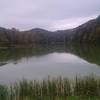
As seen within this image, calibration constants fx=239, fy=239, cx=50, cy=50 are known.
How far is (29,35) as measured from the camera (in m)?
177

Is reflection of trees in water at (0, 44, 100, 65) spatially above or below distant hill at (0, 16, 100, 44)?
below

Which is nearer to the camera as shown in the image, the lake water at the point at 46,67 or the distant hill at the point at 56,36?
the lake water at the point at 46,67

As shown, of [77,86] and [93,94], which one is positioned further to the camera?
[77,86]

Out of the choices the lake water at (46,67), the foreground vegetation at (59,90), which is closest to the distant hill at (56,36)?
the lake water at (46,67)

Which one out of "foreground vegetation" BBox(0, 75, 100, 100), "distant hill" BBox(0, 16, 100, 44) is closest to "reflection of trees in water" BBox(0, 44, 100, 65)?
"foreground vegetation" BBox(0, 75, 100, 100)

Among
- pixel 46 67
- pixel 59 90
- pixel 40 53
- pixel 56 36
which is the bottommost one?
pixel 59 90

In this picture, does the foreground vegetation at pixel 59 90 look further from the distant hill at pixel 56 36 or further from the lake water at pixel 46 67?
the distant hill at pixel 56 36

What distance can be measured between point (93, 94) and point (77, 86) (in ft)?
4.21

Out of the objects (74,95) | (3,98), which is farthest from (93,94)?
(3,98)

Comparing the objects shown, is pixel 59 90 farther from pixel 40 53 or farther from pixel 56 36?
pixel 56 36

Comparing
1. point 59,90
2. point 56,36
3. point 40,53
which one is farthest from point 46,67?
point 56,36

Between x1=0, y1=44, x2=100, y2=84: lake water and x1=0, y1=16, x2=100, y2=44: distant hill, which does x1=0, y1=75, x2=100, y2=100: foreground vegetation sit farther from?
x1=0, y1=16, x2=100, y2=44: distant hill

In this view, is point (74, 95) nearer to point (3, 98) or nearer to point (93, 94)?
point (93, 94)

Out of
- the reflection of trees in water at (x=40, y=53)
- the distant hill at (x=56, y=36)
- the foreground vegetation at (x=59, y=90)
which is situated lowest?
the foreground vegetation at (x=59, y=90)
